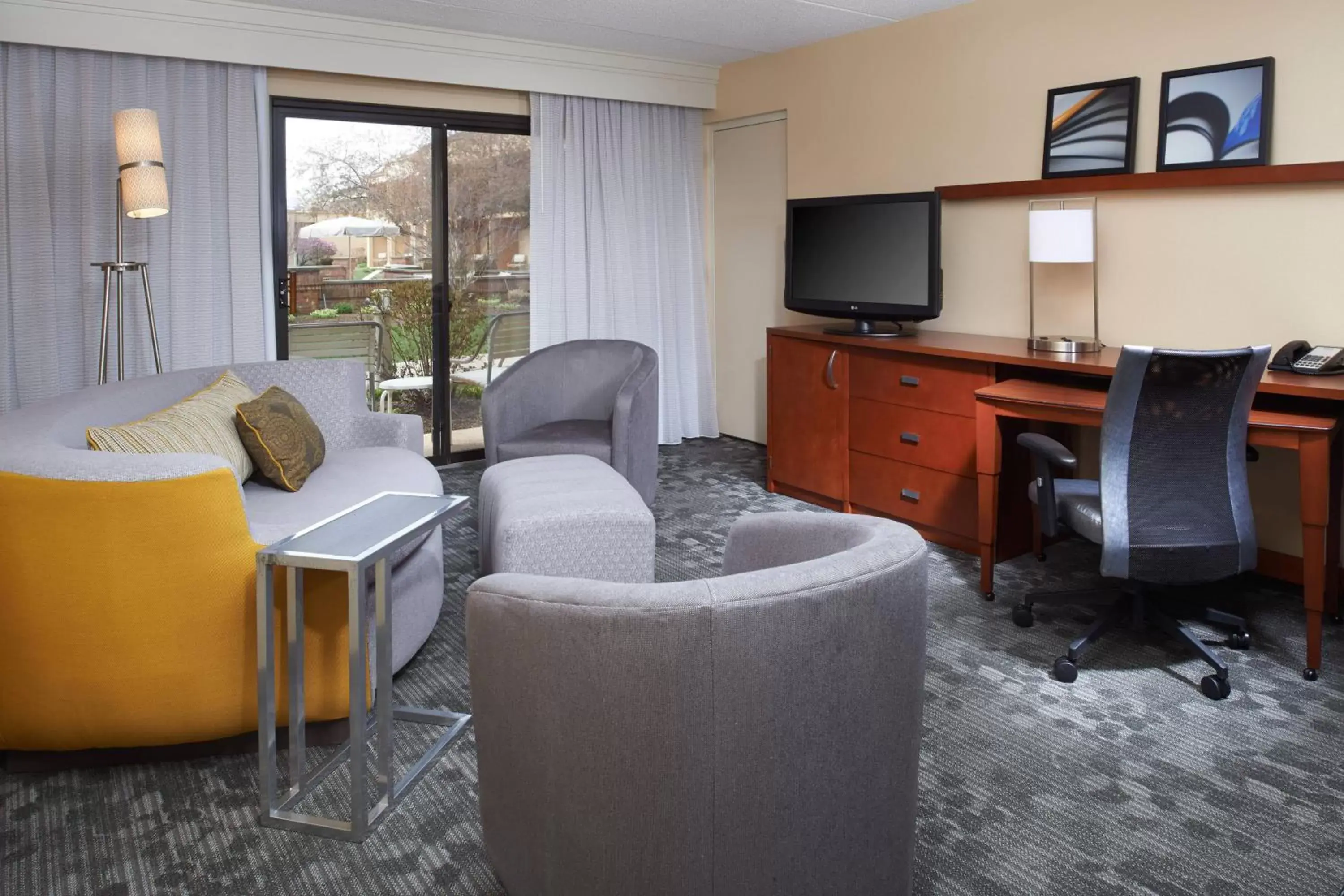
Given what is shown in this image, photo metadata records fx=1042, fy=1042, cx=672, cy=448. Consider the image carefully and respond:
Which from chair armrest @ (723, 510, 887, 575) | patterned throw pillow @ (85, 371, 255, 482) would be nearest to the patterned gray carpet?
chair armrest @ (723, 510, 887, 575)

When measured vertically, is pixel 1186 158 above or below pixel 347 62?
below

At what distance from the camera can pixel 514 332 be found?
234 inches

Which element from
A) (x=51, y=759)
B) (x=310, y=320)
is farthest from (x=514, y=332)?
(x=51, y=759)

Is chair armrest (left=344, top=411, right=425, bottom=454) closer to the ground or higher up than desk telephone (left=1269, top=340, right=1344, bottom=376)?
closer to the ground

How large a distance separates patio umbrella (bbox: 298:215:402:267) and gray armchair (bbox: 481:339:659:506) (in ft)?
3.94

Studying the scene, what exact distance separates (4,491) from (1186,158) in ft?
12.6

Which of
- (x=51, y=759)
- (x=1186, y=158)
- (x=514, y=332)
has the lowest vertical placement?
(x=51, y=759)

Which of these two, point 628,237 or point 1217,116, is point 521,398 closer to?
point 628,237

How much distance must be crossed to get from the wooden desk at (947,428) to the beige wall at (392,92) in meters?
2.02

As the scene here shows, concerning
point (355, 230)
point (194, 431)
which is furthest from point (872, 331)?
point (194, 431)

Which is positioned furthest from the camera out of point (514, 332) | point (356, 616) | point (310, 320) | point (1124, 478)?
point (514, 332)

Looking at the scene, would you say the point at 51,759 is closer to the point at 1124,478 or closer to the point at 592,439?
the point at 592,439

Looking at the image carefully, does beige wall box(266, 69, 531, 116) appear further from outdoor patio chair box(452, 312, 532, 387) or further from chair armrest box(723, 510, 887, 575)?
chair armrest box(723, 510, 887, 575)

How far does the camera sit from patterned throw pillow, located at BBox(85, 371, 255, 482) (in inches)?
106
